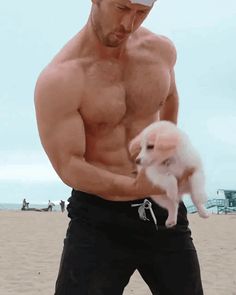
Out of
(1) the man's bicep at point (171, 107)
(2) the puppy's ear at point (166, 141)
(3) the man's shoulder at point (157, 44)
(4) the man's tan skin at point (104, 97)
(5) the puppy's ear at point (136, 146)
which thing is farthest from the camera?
(1) the man's bicep at point (171, 107)

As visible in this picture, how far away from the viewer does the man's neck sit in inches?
117

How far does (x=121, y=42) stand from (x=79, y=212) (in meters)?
0.82

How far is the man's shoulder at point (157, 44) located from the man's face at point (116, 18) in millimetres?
314

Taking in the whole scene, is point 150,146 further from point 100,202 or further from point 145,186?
point 100,202

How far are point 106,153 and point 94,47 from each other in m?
0.49

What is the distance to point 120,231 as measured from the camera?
121 inches

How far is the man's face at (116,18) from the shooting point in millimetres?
2646

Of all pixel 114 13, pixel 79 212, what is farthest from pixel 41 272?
pixel 114 13

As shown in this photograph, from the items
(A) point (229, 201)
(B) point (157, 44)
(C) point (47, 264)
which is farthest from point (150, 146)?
(A) point (229, 201)

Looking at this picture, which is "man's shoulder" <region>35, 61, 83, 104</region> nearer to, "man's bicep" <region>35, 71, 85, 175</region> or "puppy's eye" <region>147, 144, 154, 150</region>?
"man's bicep" <region>35, 71, 85, 175</region>

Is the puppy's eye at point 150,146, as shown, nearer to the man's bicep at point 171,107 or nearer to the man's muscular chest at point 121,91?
the man's muscular chest at point 121,91

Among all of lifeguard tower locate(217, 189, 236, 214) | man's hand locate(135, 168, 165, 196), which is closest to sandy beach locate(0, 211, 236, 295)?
man's hand locate(135, 168, 165, 196)

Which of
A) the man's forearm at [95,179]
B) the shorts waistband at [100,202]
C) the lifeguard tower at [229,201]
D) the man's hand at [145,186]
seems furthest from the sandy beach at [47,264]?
the lifeguard tower at [229,201]

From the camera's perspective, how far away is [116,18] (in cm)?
268
